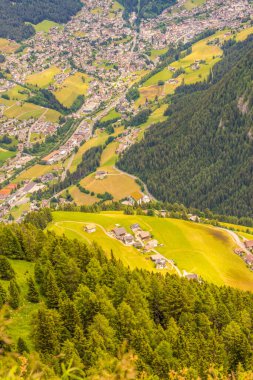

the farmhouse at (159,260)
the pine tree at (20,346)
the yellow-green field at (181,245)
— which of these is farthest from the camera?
the yellow-green field at (181,245)

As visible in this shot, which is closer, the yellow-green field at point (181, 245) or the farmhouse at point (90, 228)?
the yellow-green field at point (181, 245)

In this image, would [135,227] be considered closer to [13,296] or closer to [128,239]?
[128,239]

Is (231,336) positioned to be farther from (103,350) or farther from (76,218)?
(76,218)

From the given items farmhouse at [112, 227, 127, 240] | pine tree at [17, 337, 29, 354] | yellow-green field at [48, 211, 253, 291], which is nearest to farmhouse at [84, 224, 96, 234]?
yellow-green field at [48, 211, 253, 291]

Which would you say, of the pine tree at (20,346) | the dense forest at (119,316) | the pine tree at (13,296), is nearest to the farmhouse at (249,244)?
the dense forest at (119,316)

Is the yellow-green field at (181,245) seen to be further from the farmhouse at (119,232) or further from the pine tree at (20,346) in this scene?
the pine tree at (20,346)

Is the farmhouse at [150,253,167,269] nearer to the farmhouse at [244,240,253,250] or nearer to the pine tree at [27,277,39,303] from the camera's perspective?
the farmhouse at [244,240,253,250]
